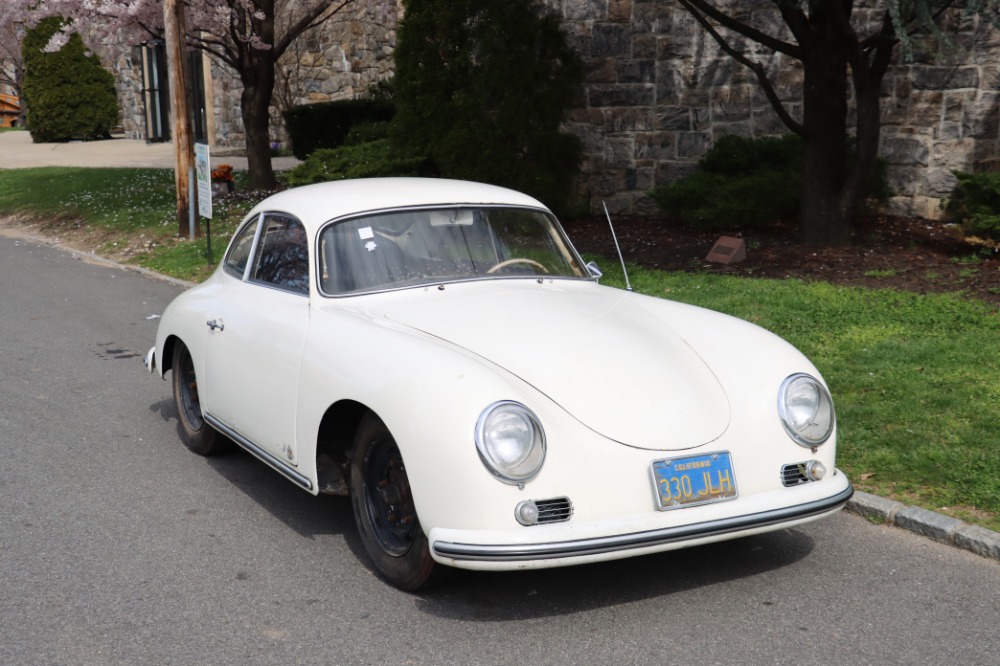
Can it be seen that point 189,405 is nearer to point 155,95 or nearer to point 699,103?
point 699,103

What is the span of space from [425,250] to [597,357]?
1232 mm

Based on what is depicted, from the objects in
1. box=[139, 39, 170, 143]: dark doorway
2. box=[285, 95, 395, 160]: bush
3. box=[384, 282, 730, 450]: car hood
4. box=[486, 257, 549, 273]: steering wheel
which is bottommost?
box=[384, 282, 730, 450]: car hood

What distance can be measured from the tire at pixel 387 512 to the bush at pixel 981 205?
7433mm

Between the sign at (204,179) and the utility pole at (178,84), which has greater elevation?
the utility pole at (178,84)

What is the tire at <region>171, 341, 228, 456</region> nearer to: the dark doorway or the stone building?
the stone building

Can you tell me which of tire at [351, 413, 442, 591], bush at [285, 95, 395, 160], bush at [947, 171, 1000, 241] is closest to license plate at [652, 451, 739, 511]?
tire at [351, 413, 442, 591]

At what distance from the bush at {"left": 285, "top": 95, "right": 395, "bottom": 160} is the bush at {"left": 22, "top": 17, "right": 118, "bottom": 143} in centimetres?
1677

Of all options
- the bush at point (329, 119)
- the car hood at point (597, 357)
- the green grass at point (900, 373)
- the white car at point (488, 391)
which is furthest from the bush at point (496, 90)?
the car hood at point (597, 357)

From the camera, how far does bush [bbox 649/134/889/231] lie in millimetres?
12203

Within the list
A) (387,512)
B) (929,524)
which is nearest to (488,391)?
(387,512)

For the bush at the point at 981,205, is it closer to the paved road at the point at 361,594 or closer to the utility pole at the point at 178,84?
the paved road at the point at 361,594

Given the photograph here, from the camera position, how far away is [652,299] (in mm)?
5375

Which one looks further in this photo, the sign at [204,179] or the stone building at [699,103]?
the sign at [204,179]

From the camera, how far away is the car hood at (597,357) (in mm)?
4074
